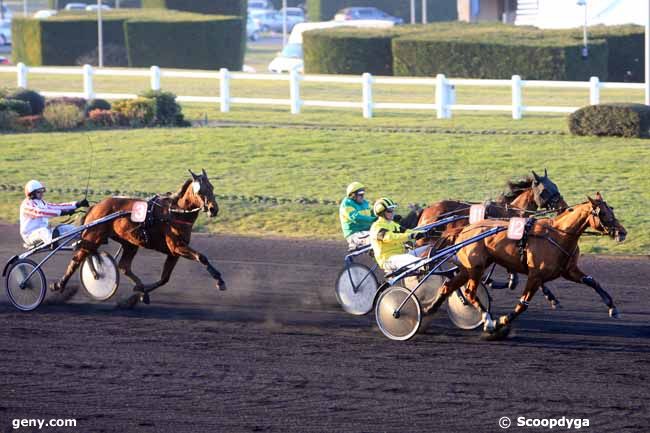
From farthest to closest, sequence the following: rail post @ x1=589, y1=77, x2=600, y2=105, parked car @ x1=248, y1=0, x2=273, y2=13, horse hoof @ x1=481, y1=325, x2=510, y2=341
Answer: parked car @ x1=248, y1=0, x2=273, y2=13
rail post @ x1=589, y1=77, x2=600, y2=105
horse hoof @ x1=481, y1=325, x2=510, y2=341

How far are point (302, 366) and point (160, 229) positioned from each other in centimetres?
261

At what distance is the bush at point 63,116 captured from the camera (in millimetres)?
21844

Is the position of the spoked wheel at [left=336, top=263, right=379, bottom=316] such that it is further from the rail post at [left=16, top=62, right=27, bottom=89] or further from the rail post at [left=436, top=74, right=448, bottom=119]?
the rail post at [left=16, top=62, right=27, bottom=89]

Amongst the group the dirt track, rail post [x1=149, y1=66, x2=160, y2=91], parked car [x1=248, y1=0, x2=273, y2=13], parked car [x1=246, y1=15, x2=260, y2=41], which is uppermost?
parked car [x1=248, y1=0, x2=273, y2=13]

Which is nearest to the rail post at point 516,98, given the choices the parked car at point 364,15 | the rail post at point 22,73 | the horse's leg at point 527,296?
the rail post at point 22,73

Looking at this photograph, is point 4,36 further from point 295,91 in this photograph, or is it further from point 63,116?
point 63,116

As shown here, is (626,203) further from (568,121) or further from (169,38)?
(169,38)

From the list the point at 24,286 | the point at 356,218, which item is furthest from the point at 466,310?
the point at 24,286

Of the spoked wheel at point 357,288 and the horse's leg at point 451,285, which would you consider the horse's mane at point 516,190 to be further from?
the horse's leg at point 451,285

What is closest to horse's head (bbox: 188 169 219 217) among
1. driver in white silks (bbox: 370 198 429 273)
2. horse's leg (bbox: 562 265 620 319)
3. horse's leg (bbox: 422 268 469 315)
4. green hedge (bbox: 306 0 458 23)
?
driver in white silks (bbox: 370 198 429 273)

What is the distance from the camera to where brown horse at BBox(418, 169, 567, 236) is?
1031 cm

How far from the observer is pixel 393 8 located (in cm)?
6084

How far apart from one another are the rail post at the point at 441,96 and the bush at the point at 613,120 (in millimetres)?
3244

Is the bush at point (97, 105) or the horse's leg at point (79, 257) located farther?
the bush at point (97, 105)
